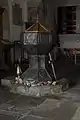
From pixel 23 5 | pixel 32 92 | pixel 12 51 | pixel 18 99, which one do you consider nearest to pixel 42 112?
pixel 18 99

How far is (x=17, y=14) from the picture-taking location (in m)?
7.15

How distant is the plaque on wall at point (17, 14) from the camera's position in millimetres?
6988

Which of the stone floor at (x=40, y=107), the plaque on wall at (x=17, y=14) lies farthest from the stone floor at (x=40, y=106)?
the plaque on wall at (x=17, y=14)

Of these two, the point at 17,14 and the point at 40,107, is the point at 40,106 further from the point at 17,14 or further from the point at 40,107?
the point at 17,14

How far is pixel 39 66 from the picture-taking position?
4.45 meters

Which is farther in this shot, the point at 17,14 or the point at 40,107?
the point at 17,14

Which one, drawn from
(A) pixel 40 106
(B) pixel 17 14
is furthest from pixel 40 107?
(B) pixel 17 14

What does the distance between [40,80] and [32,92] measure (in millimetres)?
346

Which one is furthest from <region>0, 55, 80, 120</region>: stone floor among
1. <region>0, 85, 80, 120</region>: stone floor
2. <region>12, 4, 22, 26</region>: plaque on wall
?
<region>12, 4, 22, 26</region>: plaque on wall

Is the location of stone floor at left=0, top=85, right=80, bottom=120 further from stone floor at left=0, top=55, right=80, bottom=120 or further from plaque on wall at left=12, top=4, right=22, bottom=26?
plaque on wall at left=12, top=4, right=22, bottom=26

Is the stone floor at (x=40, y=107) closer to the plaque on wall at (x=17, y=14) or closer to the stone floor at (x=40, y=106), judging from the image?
the stone floor at (x=40, y=106)

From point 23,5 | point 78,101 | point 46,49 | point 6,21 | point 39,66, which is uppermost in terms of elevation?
point 23,5

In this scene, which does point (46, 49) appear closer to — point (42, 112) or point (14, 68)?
point (42, 112)

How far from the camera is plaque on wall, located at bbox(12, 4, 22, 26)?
275 inches
